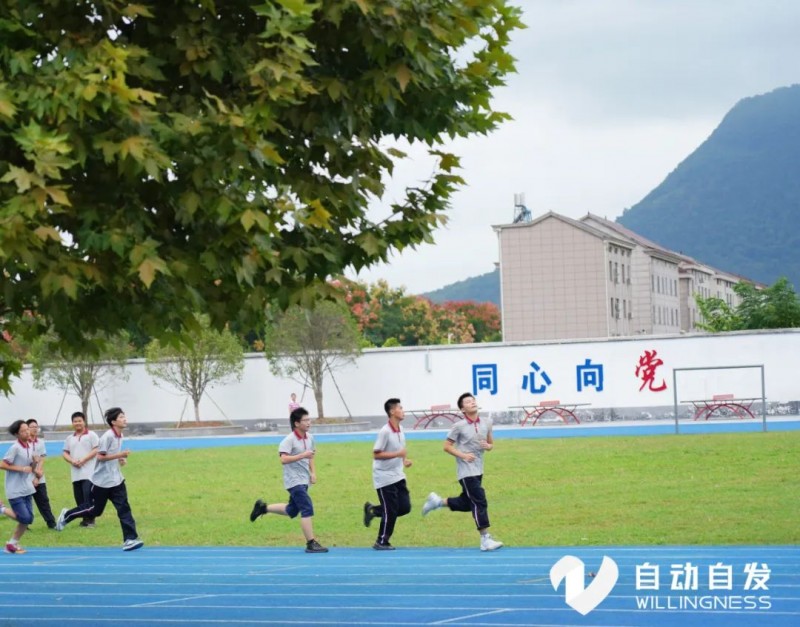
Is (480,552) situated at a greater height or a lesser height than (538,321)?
lesser

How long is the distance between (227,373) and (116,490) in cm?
3492

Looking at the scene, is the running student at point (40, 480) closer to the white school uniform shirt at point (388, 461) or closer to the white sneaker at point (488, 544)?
the white school uniform shirt at point (388, 461)

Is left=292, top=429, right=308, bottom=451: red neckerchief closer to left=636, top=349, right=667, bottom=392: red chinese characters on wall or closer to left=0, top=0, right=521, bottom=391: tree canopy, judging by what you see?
left=0, top=0, right=521, bottom=391: tree canopy

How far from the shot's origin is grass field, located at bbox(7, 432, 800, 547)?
17.5m

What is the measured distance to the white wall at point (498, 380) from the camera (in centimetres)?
4544

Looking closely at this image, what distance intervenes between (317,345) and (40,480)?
1193 inches

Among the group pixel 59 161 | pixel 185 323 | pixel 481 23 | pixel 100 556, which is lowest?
pixel 100 556

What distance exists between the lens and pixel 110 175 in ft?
25.4

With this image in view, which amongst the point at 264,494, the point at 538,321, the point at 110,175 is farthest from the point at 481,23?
the point at 538,321

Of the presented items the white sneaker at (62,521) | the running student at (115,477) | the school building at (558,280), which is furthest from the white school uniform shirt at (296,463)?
the school building at (558,280)

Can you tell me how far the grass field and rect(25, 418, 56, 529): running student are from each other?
0.90 ft

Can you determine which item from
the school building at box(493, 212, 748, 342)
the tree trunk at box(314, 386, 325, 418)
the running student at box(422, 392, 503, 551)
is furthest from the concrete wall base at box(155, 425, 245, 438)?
the school building at box(493, 212, 748, 342)

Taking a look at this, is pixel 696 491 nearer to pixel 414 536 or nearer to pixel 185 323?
pixel 414 536

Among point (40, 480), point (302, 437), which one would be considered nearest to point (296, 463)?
point (302, 437)
